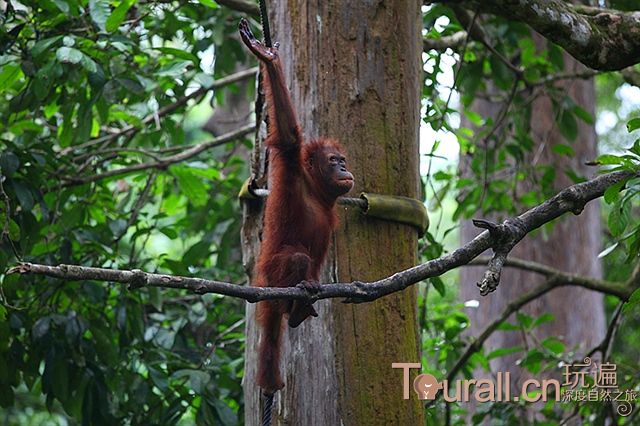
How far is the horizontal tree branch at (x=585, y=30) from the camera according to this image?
10.9 feet

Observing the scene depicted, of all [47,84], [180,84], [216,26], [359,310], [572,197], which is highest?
[216,26]

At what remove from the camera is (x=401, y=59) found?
3.33 m

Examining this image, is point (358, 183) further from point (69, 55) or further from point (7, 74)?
point (7, 74)

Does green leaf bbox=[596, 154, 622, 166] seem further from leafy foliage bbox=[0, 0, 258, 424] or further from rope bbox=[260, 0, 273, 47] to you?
leafy foliage bbox=[0, 0, 258, 424]

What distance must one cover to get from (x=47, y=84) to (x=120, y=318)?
1344 millimetres

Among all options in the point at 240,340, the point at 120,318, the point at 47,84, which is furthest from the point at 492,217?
the point at 47,84

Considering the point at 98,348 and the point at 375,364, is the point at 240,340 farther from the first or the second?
the point at 375,364

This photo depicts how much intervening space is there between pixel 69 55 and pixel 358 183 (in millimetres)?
1623

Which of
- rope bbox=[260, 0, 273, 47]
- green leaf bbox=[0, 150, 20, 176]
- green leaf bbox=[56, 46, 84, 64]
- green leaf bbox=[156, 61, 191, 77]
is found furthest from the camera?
green leaf bbox=[156, 61, 191, 77]

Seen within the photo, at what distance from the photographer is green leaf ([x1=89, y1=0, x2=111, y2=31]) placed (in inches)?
169

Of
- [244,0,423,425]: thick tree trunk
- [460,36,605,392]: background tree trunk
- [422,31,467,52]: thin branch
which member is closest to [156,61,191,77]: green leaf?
[244,0,423,425]: thick tree trunk

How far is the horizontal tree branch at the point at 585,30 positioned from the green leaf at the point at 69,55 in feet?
6.08

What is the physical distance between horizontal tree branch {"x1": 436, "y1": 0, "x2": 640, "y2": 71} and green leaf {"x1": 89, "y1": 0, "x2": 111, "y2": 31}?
1.92m

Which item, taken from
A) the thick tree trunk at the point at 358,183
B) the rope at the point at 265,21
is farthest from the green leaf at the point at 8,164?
the rope at the point at 265,21
